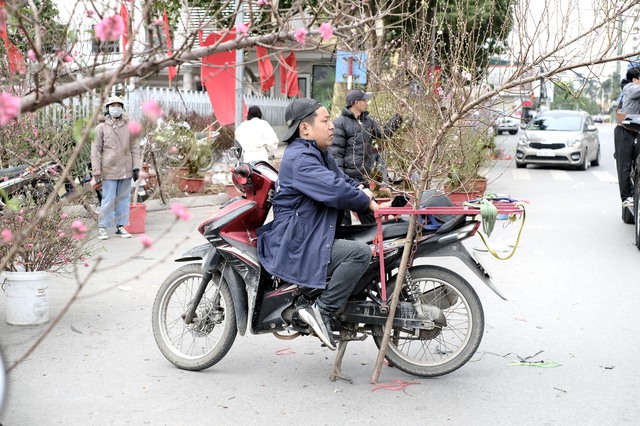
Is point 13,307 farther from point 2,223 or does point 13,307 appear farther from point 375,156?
point 375,156

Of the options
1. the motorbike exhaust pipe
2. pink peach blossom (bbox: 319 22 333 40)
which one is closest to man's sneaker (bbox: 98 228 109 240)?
the motorbike exhaust pipe

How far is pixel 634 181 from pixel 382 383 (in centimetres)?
718

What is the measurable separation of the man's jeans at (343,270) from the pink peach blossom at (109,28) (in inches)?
105

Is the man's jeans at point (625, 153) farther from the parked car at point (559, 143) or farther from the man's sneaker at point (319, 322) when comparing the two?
the parked car at point (559, 143)

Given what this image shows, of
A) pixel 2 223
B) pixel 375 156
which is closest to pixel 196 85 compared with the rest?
pixel 375 156

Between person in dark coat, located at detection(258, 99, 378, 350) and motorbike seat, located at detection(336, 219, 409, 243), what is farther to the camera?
motorbike seat, located at detection(336, 219, 409, 243)

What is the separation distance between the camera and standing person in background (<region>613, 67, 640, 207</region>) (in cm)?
1200

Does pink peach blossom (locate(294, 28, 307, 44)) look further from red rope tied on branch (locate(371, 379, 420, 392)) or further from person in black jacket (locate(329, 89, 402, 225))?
person in black jacket (locate(329, 89, 402, 225))

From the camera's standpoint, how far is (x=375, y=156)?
11539 millimetres

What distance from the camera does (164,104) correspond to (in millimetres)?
20484

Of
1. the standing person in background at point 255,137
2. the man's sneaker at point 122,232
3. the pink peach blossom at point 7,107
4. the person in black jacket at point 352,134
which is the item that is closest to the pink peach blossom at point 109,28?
the pink peach blossom at point 7,107

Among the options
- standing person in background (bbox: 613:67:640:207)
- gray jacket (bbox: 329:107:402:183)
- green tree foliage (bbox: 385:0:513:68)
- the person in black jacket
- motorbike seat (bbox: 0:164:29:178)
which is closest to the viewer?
green tree foliage (bbox: 385:0:513:68)

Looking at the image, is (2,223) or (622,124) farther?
(622,124)

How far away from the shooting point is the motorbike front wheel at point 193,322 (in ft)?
18.8
